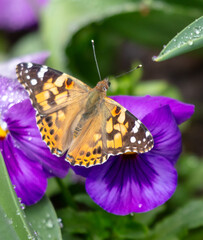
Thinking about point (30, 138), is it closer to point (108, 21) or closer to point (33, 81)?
point (33, 81)

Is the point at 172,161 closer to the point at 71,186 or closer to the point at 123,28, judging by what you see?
the point at 71,186

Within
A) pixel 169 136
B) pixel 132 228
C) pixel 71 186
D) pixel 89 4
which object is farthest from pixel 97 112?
pixel 89 4

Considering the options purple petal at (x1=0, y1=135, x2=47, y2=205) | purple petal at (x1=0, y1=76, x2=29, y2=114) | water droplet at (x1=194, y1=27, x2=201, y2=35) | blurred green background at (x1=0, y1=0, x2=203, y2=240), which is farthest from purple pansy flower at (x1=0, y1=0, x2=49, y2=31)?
water droplet at (x1=194, y1=27, x2=201, y2=35)

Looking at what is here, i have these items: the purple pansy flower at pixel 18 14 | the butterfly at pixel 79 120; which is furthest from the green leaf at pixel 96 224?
the purple pansy flower at pixel 18 14

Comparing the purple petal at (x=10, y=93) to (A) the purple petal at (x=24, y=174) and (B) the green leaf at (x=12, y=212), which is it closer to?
(A) the purple petal at (x=24, y=174)

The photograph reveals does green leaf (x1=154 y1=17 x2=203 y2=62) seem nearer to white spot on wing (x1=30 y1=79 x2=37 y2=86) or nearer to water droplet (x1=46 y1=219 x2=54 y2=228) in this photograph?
white spot on wing (x1=30 y1=79 x2=37 y2=86)

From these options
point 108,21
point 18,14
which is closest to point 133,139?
point 108,21
